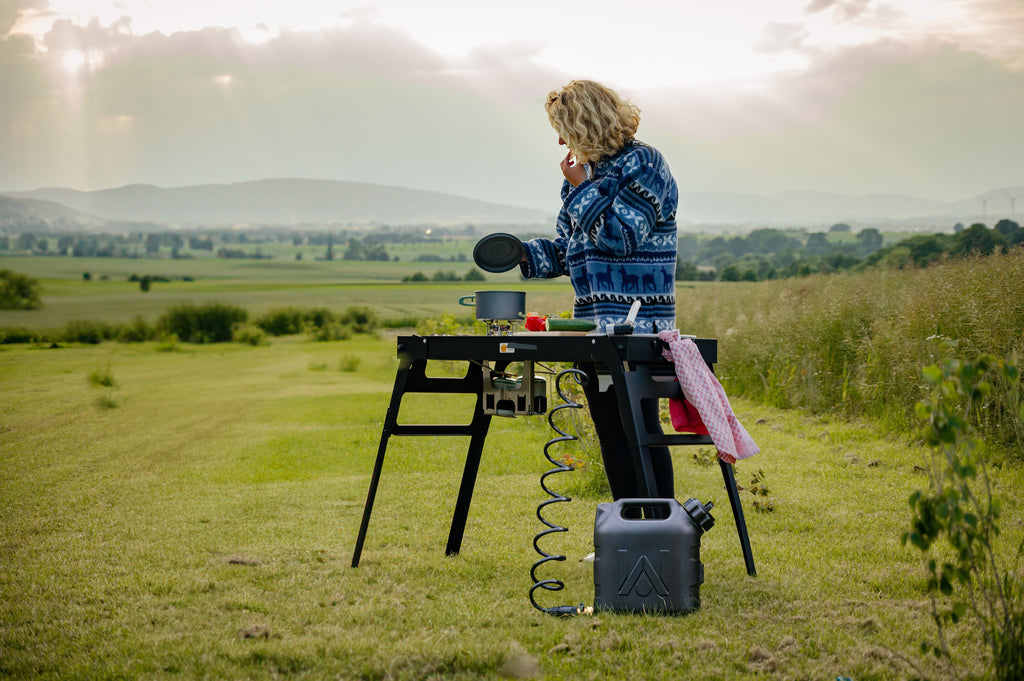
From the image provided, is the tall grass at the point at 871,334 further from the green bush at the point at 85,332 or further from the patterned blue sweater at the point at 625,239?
the green bush at the point at 85,332

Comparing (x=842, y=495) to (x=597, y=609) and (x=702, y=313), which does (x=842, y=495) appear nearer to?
(x=597, y=609)

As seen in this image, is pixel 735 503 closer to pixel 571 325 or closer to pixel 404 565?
pixel 571 325

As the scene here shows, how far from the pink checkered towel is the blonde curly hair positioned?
711 mm

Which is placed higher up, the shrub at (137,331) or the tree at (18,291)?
the tree at (18,291)

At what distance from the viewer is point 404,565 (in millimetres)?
3855

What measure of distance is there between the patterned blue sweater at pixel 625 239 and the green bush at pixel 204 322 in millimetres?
21083

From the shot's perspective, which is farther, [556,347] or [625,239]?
[625,239]

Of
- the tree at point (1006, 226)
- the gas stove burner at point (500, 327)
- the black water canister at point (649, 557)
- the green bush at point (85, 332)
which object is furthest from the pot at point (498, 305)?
the green bush at point (85, 332)

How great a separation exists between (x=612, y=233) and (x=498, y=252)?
20.4 inches

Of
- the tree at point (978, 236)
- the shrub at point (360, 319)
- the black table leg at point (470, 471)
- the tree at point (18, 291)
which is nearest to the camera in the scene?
the black table leg at point (470, 471)

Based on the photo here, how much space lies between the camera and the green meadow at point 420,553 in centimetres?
269

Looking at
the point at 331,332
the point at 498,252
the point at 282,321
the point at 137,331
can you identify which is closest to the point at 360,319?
the point at 331,332

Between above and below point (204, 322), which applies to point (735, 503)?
above

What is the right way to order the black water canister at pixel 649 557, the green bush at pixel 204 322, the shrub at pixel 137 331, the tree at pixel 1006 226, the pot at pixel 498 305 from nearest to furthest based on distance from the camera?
the black water canister at pixel 649 557 < the pot at pixel 498 305 < the tree at pixel 1006 226 < the shrub at pixel 137 331 < the green bush at pixel 204 322
